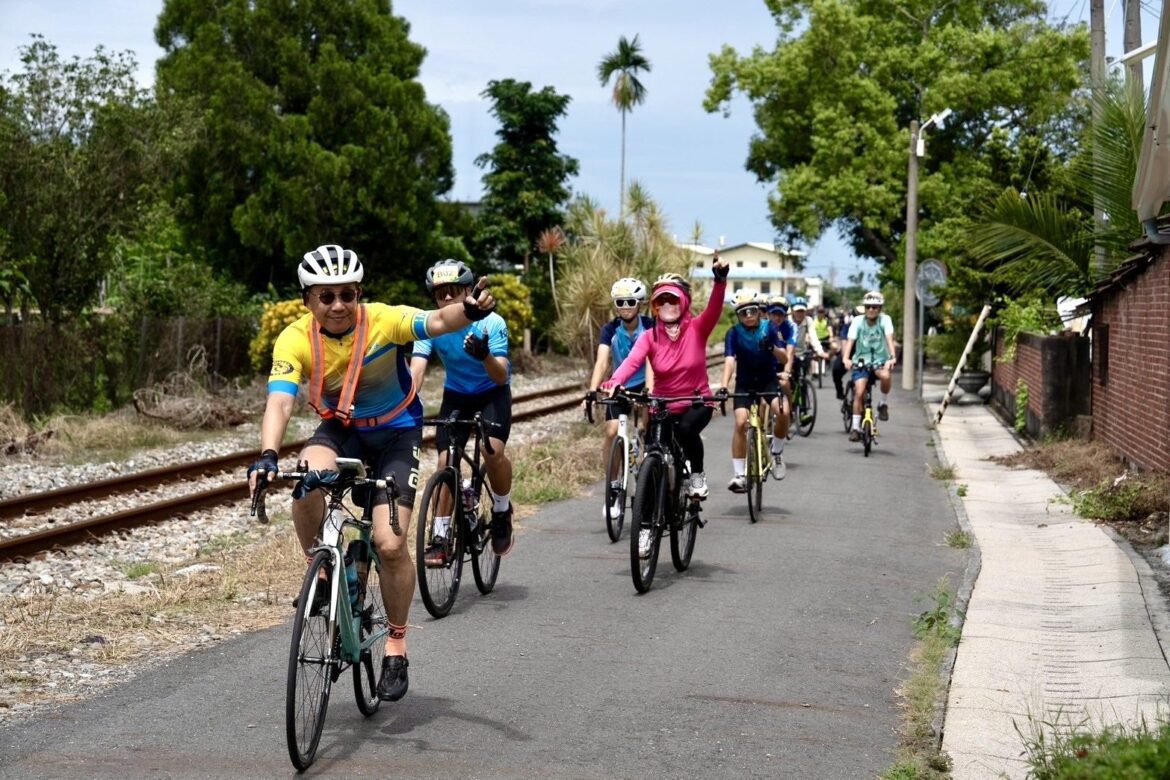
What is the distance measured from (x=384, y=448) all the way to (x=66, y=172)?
16795 mm

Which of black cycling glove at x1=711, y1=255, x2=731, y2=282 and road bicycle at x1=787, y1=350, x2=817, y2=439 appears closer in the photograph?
black cycling glove at x1=711, y1=255, x2=731, y2=282

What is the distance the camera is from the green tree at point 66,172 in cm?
2148

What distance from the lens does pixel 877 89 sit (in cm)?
4494

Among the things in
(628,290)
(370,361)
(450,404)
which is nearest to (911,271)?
(628,290)

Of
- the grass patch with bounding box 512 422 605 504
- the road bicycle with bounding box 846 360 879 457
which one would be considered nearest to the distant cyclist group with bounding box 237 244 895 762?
the grass patch with bounding box 512 422 605 504

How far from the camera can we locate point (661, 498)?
9.56 m

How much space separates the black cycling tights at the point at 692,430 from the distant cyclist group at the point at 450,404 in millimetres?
12

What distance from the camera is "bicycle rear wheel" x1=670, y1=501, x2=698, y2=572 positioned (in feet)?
33.3

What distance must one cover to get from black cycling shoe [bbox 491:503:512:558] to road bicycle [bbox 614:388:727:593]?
0.77 meters

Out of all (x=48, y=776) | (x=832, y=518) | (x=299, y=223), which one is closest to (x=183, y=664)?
(x=48, y=776)

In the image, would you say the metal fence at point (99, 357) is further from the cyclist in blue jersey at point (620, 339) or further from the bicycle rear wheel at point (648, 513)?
the bicycle rear wheel at point (648, 513)

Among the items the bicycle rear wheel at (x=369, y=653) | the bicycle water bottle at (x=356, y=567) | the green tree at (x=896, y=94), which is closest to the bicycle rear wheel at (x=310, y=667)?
the bicycle water bottle at (x=356, y=567)

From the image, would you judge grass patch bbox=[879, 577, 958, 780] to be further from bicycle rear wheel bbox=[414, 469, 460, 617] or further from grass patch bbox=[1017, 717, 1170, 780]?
bicycle rear wheel bbox=[414, 469, 460, 617]

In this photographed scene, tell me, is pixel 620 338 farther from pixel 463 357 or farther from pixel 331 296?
pixel 331 296
